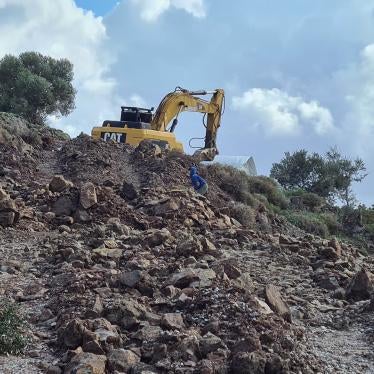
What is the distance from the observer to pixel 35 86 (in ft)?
96.0

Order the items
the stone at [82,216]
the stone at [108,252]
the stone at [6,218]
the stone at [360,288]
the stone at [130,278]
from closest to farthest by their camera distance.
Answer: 1. the stone at [130,278]
2. the stone at [360,288]
3. the stone at [108,252]
4. the stone at [6,218]
5. the stone at [82,216]

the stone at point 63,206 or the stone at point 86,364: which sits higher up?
the stone at point 63,206

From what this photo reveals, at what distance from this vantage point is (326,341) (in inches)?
231

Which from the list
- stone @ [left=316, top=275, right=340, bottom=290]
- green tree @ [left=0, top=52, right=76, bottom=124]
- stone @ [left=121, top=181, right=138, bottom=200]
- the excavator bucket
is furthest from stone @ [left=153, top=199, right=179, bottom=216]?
green tree @ [left=0, top=52, right=76, bottom=124]

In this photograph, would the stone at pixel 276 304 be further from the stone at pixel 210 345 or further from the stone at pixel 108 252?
the stone at pixel 108 252

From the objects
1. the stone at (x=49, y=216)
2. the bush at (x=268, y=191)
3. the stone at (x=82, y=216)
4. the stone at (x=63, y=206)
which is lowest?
the stone at (x=49, y=216)

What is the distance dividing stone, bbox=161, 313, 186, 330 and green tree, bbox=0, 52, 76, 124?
2445 cm

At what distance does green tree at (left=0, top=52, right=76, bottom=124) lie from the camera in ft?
96.0

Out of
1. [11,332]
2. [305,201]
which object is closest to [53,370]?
[11,332]

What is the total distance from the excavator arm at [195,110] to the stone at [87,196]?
31.6 feet

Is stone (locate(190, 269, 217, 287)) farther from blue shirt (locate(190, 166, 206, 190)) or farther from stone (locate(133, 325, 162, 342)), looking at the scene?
blue shirt (locate(190, 166, 206, 190))

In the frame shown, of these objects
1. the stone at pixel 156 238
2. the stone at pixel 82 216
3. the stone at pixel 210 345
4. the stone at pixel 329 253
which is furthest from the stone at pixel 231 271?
the stone at pixel 82 216

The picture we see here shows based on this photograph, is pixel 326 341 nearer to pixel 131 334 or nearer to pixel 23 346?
pixel 131 334

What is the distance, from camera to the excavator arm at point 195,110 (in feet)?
65.6
